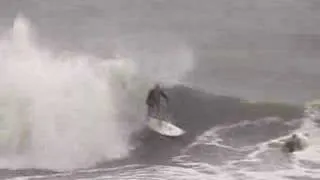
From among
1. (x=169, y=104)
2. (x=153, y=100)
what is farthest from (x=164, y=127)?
(x=169, y=104)

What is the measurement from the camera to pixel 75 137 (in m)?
17.4

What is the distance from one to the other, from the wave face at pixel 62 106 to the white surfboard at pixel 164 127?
33 centimetres

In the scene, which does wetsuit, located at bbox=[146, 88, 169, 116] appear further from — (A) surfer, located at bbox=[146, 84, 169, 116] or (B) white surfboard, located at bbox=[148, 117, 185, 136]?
Answer: (B) white surfboard, located at bbox=[148, 117, 185, 136]

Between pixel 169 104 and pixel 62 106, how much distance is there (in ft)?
9.18

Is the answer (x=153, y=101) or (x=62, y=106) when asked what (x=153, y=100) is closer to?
(x=153, y=101)

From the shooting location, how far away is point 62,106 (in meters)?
18.2

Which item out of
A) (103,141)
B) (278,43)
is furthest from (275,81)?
(103,141)

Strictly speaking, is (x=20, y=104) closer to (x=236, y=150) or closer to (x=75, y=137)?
(x=75, y=137)

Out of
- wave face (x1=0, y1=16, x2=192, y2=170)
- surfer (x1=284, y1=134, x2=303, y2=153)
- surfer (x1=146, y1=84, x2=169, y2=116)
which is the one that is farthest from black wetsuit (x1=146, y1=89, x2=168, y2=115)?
surfer (x1=284, y1=134, x2=303, y2=153)

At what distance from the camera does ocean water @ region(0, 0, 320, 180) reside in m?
16.1

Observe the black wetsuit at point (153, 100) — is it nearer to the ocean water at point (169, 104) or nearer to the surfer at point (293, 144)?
the ocean water at point (169, 104)

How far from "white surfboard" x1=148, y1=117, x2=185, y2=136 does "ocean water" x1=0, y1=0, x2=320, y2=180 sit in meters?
0.16

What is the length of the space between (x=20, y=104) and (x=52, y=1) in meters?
17.4

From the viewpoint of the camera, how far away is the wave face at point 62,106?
16.8 m
